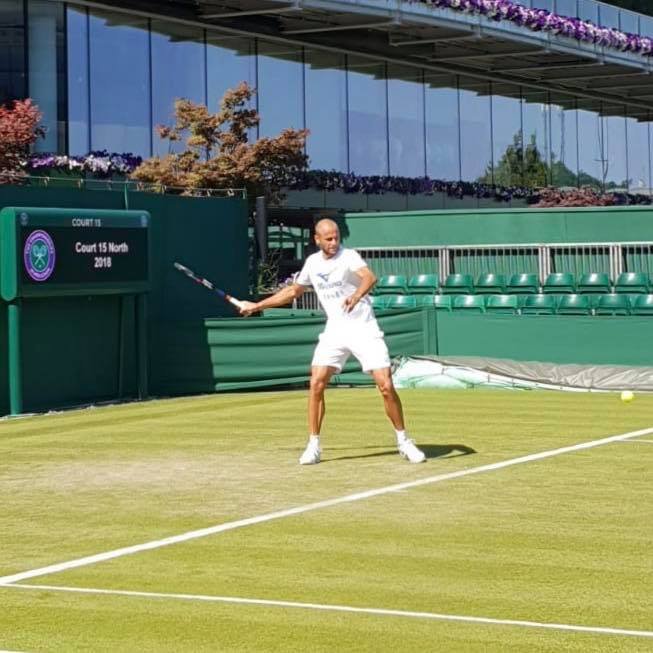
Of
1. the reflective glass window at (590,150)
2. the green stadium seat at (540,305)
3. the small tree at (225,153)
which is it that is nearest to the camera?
the green stadium seat at (540,305)

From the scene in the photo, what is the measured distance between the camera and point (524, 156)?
165ft

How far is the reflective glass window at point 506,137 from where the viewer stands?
49.2 meters

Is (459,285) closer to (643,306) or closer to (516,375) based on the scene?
(643,306)

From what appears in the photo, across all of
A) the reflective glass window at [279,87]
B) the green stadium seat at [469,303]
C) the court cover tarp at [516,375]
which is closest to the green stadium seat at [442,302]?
the green stadium seat at [469,303]

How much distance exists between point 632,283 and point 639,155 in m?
27.4

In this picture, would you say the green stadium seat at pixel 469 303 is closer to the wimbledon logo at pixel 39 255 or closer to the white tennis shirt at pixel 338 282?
the wimbledon logo at pixel 39 255

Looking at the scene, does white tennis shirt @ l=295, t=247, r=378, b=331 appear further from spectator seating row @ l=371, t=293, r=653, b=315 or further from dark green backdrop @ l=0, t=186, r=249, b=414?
spectator seating row @ l=371, t=293, r=653, b=315

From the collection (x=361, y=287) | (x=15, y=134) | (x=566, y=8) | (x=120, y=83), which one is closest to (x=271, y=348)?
(x=15, y=134)

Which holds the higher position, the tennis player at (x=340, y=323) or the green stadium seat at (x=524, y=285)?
the green stadium seat at (x=524, y=285)

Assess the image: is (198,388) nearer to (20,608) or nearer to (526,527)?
(526,527)

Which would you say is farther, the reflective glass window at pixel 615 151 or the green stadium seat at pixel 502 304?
the reflective glass window at pixel 615 151

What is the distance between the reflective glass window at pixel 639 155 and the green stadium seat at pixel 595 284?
25.0m

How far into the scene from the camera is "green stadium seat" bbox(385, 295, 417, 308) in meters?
31.3

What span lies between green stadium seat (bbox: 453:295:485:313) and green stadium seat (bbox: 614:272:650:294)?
3.07 meters
